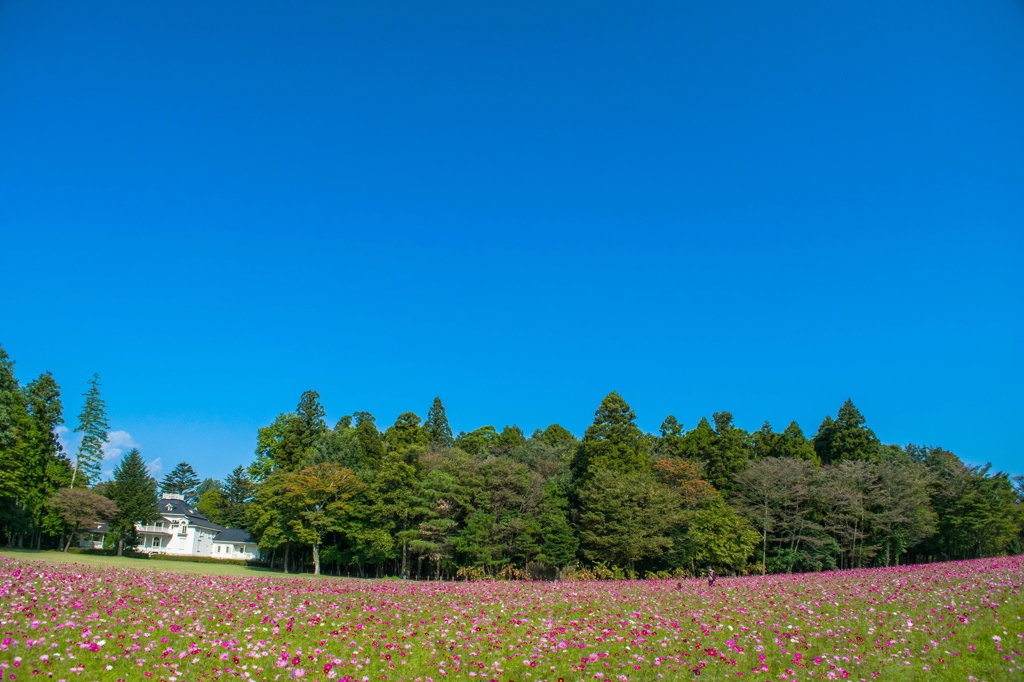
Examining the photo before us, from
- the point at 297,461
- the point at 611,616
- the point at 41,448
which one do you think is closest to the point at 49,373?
the point at 41,448

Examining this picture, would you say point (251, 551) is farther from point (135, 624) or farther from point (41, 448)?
point (135, 624)

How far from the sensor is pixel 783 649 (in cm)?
1391

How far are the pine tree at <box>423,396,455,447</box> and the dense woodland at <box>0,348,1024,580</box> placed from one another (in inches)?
992

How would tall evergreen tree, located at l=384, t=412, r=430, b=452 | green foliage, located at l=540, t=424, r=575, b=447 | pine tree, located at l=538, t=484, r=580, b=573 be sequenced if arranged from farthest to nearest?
green foliage, located at l=540, t=424, r=575, b=447 → tall evergreen tree, located at l=384, t=412, r=430, b=452 → pine tree, located at l=538, t=484, r=580, b=573

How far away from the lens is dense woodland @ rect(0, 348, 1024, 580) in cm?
4009

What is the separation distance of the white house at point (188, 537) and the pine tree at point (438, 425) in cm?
2651

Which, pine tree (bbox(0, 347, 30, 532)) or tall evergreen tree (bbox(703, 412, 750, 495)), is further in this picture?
tall evergreen tree (bbox(703, 412, 750, 495))

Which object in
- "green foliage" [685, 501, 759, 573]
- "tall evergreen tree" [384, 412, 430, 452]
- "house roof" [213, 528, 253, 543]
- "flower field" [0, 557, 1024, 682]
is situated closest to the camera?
"flower field" [0, 557, 1024, 682]

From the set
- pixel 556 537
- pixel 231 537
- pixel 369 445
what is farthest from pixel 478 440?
pixel 556 537

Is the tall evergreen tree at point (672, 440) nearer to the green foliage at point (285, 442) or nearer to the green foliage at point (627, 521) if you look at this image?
the green foliage at point (627, 521)

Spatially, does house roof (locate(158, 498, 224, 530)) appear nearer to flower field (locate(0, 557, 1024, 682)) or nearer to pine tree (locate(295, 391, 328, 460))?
pine tree (locate(295, 391, 328, 460))

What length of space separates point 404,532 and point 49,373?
3656 centimetres

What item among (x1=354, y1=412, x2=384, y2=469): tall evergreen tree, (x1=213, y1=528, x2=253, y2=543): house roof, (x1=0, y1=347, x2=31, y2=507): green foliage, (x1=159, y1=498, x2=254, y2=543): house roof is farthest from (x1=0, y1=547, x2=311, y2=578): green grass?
(x1=213, y1=528, x2=253, y2=543): house roof

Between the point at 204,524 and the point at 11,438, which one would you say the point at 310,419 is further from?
the point at 204,524
